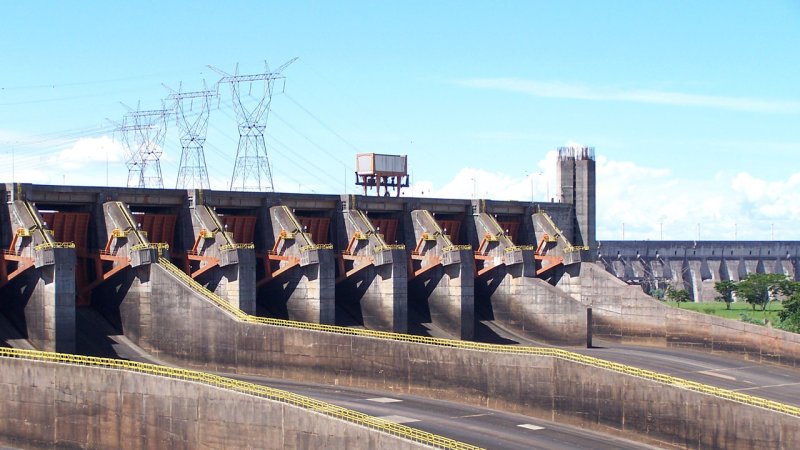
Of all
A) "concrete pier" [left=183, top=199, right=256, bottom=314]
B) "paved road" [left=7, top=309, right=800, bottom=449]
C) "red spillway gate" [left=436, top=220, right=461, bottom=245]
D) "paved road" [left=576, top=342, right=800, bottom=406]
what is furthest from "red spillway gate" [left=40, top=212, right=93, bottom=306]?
"paved road" [left=576, top=342, right=800, bottom=406]

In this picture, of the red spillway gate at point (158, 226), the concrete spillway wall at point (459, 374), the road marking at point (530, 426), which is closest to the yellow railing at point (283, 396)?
the road marking at point (530, 426)

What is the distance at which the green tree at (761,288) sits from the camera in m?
125

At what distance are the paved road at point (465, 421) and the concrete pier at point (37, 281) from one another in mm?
10179

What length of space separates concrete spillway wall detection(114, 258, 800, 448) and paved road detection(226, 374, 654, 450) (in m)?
0.73

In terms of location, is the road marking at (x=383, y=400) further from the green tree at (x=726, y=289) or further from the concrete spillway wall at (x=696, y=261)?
the green tree at (x=726, y=289)

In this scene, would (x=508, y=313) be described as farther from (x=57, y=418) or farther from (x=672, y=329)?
(x=57, y=418)

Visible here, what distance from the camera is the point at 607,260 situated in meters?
126

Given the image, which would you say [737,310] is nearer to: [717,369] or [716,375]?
[717,369]

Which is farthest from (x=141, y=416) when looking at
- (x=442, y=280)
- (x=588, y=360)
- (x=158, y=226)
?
(x=442, y=280)

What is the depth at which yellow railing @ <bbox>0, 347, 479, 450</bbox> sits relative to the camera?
4212 cm

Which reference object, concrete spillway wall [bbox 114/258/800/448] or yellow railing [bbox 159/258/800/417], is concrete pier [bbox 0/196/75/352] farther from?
yellow railing [bbox 159/258/800/417]

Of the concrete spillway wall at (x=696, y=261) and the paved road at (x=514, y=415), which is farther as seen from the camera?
the concrete spillway wall at (x=696, y=261)

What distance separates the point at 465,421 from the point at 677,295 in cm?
8670

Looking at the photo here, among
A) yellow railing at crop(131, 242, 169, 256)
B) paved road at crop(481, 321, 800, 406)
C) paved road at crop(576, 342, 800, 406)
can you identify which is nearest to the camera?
yellow railing at crop(131, 242, 169, 256)
